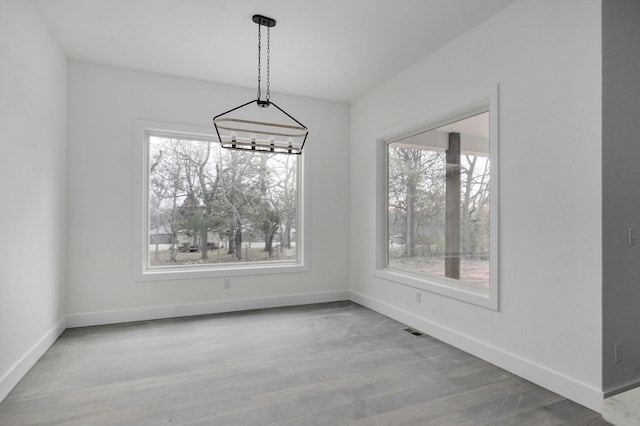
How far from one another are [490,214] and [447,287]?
2.76ft

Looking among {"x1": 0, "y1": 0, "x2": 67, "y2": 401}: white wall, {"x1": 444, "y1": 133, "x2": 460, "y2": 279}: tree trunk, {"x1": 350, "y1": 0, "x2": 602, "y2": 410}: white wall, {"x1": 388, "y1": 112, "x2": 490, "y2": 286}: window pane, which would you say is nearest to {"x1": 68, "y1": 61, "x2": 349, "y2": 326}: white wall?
{"x1": 0, "y1": 0, "x2": 67, "y2": 401}: white wall

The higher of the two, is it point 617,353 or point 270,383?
point 617,353

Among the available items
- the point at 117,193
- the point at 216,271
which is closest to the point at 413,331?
the point at 216,271

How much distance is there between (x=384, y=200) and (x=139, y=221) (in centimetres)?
292

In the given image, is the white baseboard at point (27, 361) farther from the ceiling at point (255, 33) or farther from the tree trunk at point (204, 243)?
the ceiling at point (255, 33)

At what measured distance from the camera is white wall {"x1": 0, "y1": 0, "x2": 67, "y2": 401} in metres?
2.42

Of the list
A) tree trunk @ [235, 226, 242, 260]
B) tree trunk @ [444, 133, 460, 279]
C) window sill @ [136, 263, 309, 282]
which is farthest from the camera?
tree trunk @ [235, 226, 242, 260]

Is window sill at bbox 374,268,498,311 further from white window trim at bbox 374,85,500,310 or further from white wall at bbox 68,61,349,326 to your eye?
white wall at bbox 68,61,349,326

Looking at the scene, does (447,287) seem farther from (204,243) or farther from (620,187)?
(204,243)

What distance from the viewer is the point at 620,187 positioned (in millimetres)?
2258

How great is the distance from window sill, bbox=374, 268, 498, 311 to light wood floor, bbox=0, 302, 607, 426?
47cm

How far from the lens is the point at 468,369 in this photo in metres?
2.79

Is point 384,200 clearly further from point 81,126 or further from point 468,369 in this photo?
point 81,126

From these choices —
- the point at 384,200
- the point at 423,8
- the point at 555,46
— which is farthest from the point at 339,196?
the point at 555,46
